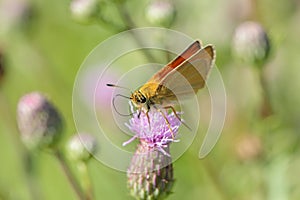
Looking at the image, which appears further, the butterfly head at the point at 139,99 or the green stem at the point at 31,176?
the green stem at the point at 31,176

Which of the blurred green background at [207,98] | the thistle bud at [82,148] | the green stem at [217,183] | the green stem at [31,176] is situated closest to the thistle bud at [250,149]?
the blurred green background at [207,98]

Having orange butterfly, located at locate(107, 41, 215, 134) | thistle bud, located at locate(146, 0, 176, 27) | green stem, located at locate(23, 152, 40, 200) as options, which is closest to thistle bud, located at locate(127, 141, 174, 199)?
orange butterfly, located at locate(107, 41, 215, 134)

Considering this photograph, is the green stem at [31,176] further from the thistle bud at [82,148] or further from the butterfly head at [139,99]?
the butterfly head at [139,99]

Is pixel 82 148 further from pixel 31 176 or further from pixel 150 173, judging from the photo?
pixel 31 176

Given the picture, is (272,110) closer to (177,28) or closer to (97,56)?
(177,28)

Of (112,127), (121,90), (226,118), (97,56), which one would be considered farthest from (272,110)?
(97,56)

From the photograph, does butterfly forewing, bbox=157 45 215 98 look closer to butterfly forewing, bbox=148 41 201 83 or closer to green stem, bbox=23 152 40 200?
butterfly forewing, bbox=148 41 201 83

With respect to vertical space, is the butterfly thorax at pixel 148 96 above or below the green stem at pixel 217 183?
below
